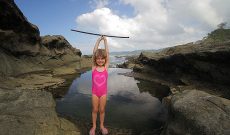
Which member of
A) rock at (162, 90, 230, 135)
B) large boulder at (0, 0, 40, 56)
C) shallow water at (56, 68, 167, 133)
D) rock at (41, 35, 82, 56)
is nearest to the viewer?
rock at (162, 90, 230, 135)

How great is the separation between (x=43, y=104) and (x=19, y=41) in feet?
80.8

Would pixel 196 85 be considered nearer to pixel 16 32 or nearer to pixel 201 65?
pixel 201 65

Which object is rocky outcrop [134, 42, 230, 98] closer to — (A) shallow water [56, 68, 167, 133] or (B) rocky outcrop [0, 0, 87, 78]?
(A) shallow water [56, 68, 167, 133]

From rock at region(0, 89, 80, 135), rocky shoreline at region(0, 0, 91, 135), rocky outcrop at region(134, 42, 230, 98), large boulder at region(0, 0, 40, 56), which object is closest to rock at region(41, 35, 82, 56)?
rocky shoreline at region(0, 0, 91, 135)

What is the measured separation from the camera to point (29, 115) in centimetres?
767

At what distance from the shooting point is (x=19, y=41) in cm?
3059

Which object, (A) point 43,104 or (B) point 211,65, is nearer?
(A) point 43,104

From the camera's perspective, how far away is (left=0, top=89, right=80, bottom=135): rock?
693 centimetres

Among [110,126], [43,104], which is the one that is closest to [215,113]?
[110,126]

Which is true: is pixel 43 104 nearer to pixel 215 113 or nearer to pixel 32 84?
pixel 215 113

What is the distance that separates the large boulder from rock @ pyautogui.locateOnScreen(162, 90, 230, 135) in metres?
23.0

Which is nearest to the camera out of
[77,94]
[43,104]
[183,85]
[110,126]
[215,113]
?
[215,113]

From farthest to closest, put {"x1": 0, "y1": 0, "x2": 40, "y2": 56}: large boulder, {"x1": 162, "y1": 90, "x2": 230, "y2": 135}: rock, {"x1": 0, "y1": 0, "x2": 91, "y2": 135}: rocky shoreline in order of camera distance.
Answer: {"x1": 0, "y1": 0, "x2": 40, "y2": 56}: large boulder, {"x1": 0, "y1": 0, "x2": 91, "y2": 135}: rocky shoreline, {"x1": 162, "y1": 90, "x2": 230, "y2": 135}: rock

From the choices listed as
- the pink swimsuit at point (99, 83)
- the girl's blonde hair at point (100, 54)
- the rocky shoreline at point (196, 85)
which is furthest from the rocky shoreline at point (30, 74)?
the rocky shoreline at point (196, 85)
